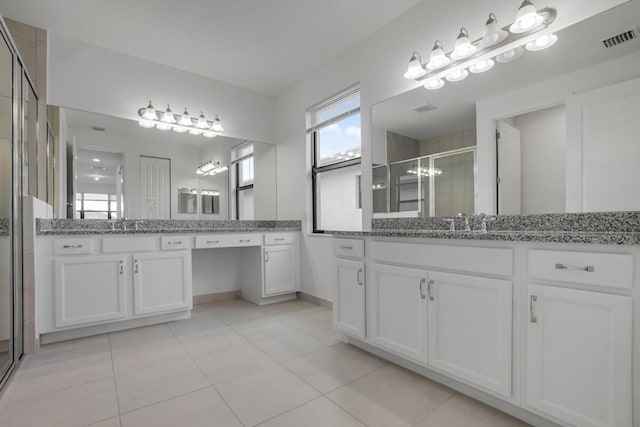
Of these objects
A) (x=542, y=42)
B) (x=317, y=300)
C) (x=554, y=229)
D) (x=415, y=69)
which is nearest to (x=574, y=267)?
(x=554, y=229)

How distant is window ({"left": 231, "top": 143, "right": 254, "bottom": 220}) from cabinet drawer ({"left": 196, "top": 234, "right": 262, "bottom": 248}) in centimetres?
59

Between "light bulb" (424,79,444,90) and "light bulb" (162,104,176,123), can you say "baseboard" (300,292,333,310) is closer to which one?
"light bulb" (424,79,444,90)

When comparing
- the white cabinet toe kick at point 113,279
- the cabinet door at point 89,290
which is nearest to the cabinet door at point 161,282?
the white cabinet toe kick at point 113,279

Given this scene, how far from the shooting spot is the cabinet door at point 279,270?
11.2ft

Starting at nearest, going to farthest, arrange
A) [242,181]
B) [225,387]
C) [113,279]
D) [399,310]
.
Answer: [225,387], [399,310], [113,279], [242,181]

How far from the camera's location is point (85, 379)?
71.6 inches

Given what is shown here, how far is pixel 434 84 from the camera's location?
2.29 m

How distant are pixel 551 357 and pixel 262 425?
1.23 meters

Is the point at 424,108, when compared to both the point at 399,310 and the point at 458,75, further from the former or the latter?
the point at 399,310

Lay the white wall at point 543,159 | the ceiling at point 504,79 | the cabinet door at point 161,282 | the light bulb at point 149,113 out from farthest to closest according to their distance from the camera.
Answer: the light bulb at point 149,113
the cabinet door at point 161,282
the white wall at point 543,159
the ceiling at point 504,79

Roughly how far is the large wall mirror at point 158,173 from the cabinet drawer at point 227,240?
578mm

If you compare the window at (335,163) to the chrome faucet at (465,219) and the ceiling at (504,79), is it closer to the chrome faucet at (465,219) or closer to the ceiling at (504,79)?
the ceiling at (504,79)

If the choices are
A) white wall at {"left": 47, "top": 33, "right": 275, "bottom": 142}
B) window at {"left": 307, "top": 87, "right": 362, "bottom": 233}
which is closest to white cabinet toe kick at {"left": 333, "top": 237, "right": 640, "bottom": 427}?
window at {"left": 307, "top": 87, "right": 362, "bottom": 233}

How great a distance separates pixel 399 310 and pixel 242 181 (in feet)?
8.60
